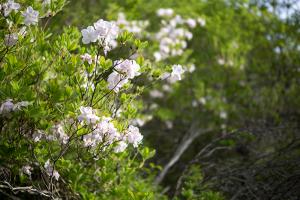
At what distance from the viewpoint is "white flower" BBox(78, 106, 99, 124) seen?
8.34 ft

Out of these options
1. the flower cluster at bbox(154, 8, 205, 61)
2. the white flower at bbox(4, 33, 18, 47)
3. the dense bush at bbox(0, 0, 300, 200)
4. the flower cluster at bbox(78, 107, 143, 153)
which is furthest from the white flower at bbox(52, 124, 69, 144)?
the flower cluster at bbox(154, 8, 205, 61)

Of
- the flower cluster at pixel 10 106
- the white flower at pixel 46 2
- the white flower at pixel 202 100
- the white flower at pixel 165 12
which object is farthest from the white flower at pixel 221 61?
the flower cluster at pixel 10 106

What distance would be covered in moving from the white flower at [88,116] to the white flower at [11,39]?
2.28 feet

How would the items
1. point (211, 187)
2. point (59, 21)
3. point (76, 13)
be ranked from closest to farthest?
point (211, 187), point (59, 21), point (76, 13)

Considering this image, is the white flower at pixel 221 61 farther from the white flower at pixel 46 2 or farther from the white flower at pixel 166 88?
the white flower at pixel 46 2

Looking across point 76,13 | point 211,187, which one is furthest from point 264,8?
point 211,187

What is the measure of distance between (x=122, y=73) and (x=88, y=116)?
1.22 ft

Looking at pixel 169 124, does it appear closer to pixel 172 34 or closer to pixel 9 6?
pixel 172 34

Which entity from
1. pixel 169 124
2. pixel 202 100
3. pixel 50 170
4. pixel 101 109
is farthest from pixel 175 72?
pixel 169 124

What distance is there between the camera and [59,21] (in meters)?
5.30

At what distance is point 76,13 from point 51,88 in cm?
303

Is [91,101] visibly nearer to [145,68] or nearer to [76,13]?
[145,68]

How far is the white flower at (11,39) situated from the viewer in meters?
2.77

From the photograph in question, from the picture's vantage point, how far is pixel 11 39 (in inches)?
110
